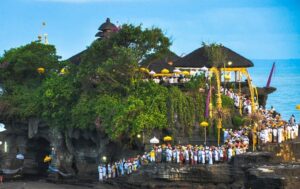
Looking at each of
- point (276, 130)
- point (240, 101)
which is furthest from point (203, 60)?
point (276, 130)

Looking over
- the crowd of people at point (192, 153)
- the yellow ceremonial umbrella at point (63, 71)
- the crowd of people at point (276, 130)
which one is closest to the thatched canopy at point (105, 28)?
the yellow ceremonial umbrella at point (63, 71)

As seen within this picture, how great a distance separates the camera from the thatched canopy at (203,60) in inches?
1889

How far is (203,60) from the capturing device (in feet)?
158

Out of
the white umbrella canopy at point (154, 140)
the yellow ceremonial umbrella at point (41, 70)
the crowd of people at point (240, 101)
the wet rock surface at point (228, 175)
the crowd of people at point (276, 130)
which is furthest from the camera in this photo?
the yellow ceremonial umbrella at point (41, 70)

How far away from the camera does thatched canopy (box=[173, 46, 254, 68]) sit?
48.0 meters

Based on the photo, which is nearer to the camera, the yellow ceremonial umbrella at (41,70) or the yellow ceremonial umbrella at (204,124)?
the yellow ceremonial umbrella at (204,124)

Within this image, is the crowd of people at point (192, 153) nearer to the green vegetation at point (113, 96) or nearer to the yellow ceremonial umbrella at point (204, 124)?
the yellow ceremonial umbrella at point (204, 124)

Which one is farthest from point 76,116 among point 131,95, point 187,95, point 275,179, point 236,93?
point 275,179

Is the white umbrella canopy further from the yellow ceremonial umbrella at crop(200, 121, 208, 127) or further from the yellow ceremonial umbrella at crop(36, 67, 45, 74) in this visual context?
the yellow ceremonial umbrella at crop(36, 67, 45, 74)

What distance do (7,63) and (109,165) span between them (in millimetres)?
15299

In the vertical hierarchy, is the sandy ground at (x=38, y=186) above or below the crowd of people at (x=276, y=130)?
below

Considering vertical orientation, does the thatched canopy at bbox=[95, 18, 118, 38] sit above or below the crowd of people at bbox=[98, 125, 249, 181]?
above

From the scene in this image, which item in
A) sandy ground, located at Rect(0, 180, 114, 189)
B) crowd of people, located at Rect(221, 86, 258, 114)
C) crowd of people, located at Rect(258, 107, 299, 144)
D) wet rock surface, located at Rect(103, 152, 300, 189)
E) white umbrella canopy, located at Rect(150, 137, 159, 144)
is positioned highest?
crowd of people, located at Rect(221, 86, 258, 114)

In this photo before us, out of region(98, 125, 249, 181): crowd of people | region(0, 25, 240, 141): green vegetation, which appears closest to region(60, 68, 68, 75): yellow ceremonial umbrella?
region(0, 25, 240, 141): green vegetation
